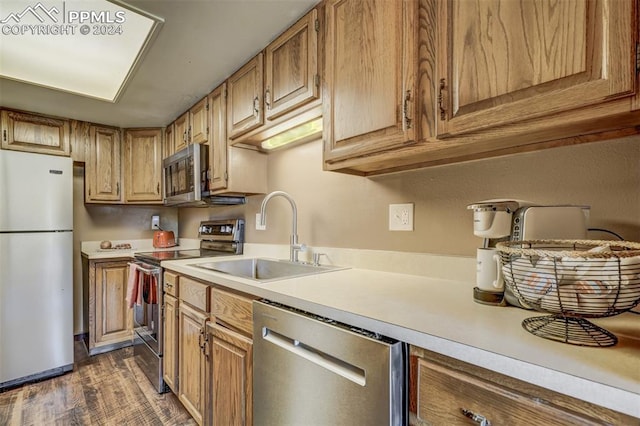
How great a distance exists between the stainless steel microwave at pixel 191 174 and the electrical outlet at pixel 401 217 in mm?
1474

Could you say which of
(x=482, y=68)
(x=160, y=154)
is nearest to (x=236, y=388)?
(x=482, y=68)

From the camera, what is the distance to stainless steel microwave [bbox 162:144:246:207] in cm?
226

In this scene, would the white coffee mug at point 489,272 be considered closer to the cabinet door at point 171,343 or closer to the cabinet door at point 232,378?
the cabinet door at point 232,378

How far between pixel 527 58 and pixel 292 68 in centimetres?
102

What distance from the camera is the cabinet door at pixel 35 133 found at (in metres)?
2.46

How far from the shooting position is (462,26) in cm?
85

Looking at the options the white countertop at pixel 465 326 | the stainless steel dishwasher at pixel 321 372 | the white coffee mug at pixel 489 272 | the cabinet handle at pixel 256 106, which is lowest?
the stainless steel dishwasher at pixel 321 372

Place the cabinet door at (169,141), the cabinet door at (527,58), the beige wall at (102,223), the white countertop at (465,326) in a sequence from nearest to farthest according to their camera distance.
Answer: the white countertop at (465,326) → the cabinet door at (527,58) → the cabinet door at (169,141) → the beige wall at (102,223)

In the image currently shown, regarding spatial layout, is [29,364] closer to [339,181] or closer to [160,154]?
[160,154]

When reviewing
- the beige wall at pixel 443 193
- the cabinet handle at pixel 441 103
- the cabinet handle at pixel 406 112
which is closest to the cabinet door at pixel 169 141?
the beige wall at pixel 443 193

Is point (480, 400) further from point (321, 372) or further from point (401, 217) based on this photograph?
point (401, 217)

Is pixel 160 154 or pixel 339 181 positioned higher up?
pixel 160 154

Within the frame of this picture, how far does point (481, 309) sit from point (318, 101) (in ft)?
3.36

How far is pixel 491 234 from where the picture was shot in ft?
2.86
